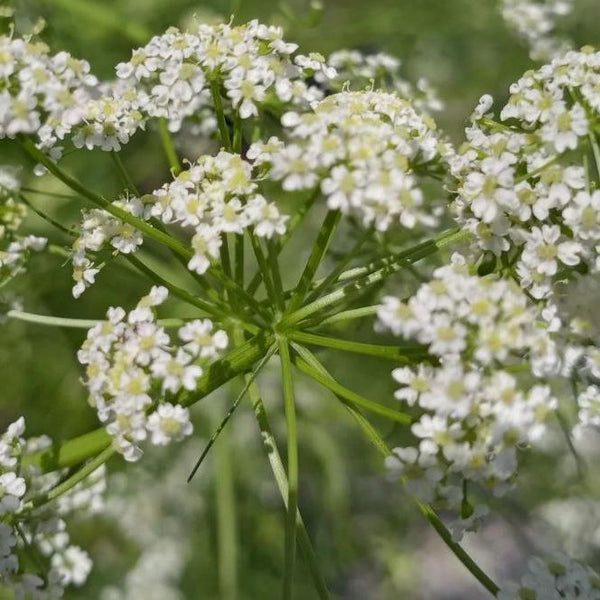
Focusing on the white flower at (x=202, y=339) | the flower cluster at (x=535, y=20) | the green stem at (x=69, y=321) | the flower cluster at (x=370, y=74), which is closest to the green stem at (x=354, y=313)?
the white flower at (x=202, y=339)

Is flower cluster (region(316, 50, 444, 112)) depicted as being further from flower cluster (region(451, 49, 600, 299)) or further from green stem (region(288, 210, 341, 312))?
green stem (region(288, 210, 341, 312))

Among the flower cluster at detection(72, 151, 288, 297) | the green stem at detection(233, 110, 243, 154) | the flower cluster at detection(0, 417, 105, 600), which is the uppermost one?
the green stem at detection(233, 110, 243, 154)

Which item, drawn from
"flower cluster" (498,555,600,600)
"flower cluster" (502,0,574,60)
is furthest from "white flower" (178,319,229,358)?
"flower cluster" (502,0,574,60)

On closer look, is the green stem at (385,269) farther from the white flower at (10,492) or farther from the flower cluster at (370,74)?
the flower cluster at (370,74)

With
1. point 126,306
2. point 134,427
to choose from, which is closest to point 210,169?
point 134,427

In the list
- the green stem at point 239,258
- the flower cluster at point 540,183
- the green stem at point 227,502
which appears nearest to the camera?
the flower cluster at point 540,183

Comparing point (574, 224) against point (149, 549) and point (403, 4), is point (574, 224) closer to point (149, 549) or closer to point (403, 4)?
point (403, 4)
